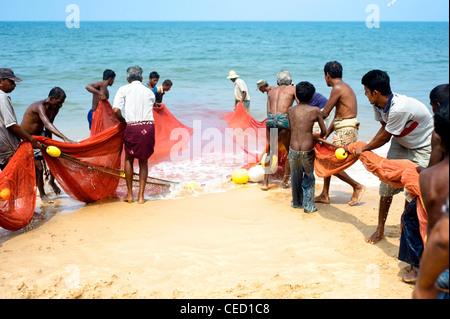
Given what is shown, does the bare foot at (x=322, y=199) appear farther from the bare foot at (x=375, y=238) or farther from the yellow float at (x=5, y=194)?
the yellow float at (x=5, y=194)

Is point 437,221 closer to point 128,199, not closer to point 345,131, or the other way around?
point 345,131

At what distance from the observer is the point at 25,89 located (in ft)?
53.0

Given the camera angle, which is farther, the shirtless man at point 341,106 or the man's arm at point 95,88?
the man's arm at point 95,88

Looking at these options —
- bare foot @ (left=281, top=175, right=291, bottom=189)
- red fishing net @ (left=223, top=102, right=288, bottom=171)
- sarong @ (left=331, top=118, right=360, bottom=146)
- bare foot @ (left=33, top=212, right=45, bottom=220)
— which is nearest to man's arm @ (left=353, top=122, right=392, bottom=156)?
sarong @ (left=331, top=118, right=360, bottom=146)

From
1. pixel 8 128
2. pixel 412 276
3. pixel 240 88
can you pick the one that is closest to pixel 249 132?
pixel 240 88

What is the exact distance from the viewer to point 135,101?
573cm

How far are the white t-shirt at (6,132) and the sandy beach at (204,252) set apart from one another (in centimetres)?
94

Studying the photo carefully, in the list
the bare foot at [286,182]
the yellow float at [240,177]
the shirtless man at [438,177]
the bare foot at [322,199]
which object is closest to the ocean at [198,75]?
the yellow float at [240,177]

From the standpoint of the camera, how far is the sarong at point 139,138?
5.81 meters

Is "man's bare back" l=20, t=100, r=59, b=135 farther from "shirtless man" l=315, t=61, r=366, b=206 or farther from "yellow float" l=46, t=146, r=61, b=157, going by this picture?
"shirtless man" l=315, t=61, r=366, b=206

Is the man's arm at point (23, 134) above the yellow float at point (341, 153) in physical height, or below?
above
